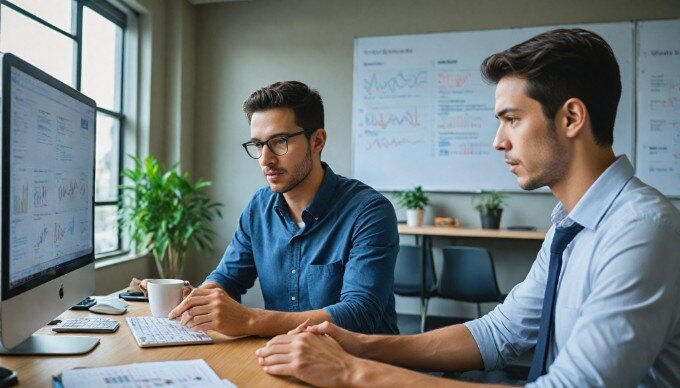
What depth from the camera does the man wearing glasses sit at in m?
1.52

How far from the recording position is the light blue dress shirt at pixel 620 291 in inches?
31.9

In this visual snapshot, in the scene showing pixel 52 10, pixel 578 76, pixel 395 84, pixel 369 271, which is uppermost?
pixel 52 10

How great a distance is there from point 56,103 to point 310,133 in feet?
2.61

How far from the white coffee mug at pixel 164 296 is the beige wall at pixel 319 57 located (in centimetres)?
335

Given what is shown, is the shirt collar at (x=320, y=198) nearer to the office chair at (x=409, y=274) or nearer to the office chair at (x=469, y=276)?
the office chair at (x=469, y=276)

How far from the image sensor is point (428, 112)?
4.44 metres

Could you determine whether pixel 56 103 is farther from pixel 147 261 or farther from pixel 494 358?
pixel 147 261

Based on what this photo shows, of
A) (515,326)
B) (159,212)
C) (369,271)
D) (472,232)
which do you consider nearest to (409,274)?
(472,232)

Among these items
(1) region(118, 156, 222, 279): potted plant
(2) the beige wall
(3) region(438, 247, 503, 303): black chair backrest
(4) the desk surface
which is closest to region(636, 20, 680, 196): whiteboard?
(2) the beige wall

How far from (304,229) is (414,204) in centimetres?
264

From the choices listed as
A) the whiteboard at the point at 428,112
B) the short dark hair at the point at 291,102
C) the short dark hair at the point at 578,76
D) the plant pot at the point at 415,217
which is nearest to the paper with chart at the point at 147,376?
the short dark hair at the point at 578,76

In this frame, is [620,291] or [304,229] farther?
[304,229]

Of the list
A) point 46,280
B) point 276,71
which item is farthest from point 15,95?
point 276,71

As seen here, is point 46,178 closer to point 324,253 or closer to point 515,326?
point 324,253
